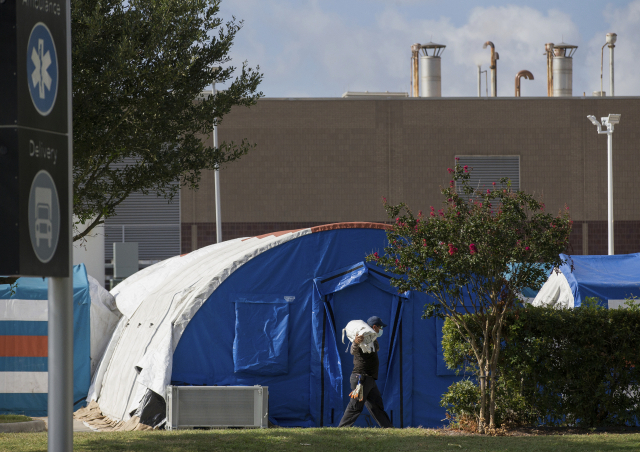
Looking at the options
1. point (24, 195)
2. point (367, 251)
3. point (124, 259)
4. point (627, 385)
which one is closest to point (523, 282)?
point (627, 385)

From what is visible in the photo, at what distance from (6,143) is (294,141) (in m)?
30.3

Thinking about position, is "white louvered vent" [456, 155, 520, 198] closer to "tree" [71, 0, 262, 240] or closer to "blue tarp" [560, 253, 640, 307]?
"blue tarp" [560, 253, 640, 307]

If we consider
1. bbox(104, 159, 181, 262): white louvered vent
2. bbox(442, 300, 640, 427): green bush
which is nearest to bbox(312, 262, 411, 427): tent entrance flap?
bbox(442, 300, 640, 427): green bush

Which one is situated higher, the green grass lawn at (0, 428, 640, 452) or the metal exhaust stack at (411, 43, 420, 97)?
the metal exhaust stack at (411, 43, 420, 97)

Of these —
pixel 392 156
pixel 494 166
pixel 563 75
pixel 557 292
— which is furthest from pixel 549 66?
pixel 557 292

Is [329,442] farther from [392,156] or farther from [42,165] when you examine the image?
[392,156]

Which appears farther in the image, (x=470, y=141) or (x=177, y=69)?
(x=470, y=141)

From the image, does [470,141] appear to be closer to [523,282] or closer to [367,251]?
[367,251]

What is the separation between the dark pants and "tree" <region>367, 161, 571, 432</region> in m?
1.76

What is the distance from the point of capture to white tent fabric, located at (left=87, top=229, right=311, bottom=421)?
1156 cm

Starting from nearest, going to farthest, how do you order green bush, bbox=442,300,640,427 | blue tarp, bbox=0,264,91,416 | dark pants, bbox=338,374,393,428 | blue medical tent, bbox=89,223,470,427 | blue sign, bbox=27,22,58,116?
blue sign, bbox=27,22,58,116 → green bush, bbox=442,300,640,427 → dark pants, bbox=338,374,393,428 → blue medical tent, bbox=89,223,470,427 → blue tarp, bbox=0,264,91,416

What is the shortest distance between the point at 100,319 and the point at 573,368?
9.29m

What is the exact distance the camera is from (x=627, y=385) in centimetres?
946

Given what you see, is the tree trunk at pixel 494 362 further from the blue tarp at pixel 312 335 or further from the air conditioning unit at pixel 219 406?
the air conditioning unit at pixel 219 406
